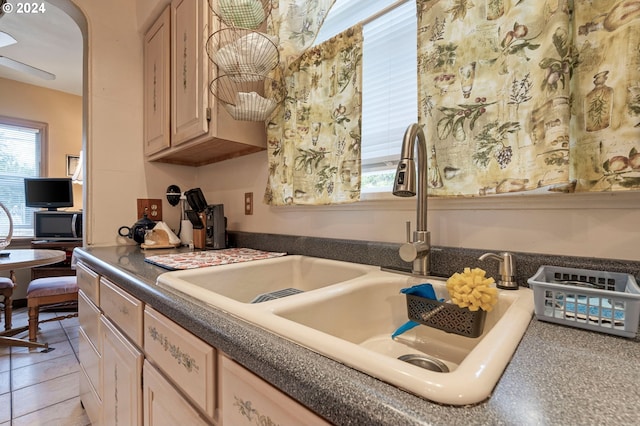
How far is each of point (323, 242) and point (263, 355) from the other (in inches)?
29.3

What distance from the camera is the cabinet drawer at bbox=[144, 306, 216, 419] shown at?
544 millimetres

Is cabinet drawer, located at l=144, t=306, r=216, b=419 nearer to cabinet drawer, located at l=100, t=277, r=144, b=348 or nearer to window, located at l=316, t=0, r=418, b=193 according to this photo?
cabinet drawer, located at l=100, t=277, r=144, b=348

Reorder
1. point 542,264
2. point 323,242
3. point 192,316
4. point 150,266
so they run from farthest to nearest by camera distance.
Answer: point 323,242 → point 150,266 → point 542,264 → point 192,316

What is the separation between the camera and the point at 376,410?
285 mm

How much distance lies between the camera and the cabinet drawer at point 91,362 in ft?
3.80

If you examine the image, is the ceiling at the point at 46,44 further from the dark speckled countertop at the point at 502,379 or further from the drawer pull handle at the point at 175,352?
the dark speckled countertop at the point at 502,379

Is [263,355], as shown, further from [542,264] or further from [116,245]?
[116,245]

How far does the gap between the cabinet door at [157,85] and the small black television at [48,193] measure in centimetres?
236

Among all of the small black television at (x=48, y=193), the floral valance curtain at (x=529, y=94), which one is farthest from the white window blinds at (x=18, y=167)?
the floral valance curtain at (x=529, y=94)

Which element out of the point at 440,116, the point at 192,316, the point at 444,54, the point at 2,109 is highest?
the point at 2,109

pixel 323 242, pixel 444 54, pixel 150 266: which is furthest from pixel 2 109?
pixel 444 54

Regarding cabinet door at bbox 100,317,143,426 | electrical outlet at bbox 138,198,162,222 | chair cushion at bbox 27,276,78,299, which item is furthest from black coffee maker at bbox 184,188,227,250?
chair cushion at bbox 27,276,78,299

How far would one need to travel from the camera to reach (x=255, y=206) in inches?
59.2

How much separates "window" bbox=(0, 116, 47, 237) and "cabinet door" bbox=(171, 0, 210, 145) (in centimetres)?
331
